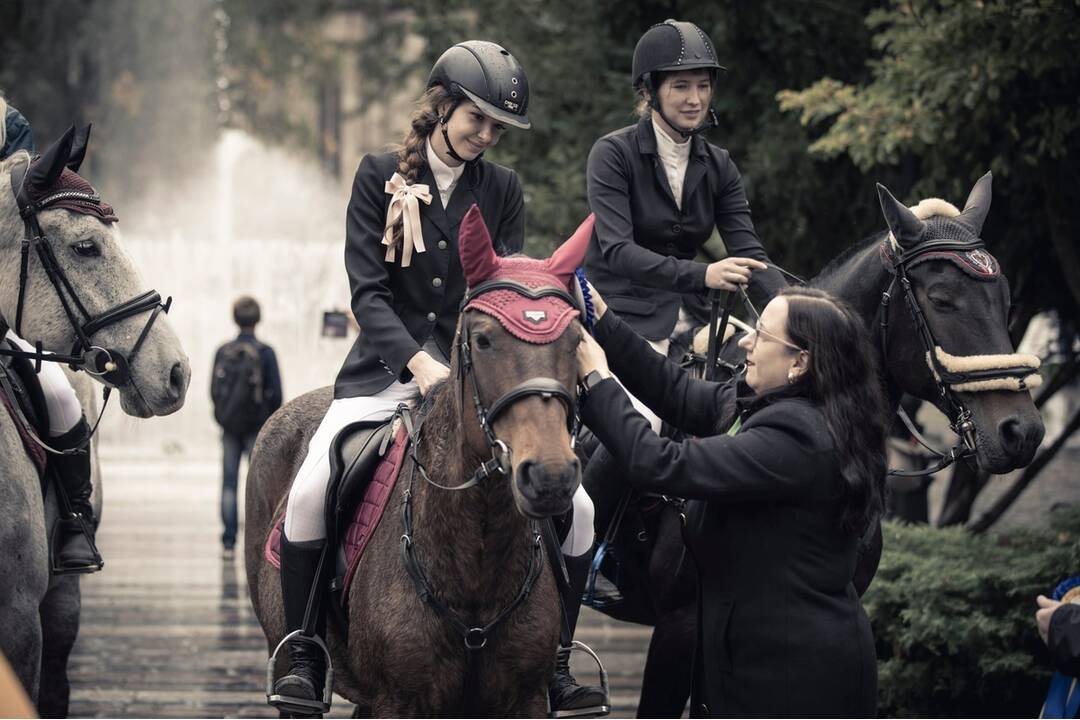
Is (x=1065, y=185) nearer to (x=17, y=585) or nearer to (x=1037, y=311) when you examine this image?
(x=1037, y=311)

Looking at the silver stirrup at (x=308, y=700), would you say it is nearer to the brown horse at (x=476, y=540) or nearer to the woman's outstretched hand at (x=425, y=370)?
the brown horse at (x=476, y=540)

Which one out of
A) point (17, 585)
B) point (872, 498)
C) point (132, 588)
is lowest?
point (132, 588)

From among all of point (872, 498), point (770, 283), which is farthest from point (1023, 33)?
point (872, 498)

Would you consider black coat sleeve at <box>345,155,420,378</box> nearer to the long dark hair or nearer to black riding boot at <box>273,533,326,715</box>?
black riding boot at <box>273,533,326,715</box>

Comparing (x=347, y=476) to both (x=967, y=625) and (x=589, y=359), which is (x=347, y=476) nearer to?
(x=589, y=359)

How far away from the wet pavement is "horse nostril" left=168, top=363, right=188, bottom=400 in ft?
12.9

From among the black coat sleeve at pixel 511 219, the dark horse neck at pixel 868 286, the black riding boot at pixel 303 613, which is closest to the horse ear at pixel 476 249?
the black coat sleeve at pixel 511 219

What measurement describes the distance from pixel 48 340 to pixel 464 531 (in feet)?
6.32

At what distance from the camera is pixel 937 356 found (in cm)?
638

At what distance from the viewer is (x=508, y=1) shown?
13.4 meters

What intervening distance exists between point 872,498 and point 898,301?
6.07ft

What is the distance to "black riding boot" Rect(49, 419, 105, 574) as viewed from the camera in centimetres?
713

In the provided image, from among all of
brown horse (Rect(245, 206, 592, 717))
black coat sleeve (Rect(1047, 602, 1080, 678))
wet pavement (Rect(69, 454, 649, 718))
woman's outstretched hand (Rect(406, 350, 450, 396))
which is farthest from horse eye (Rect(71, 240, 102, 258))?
wet pavement (Rect(69, 454, 649, 718))

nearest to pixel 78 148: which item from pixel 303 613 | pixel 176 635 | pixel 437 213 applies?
pixel 437 213
